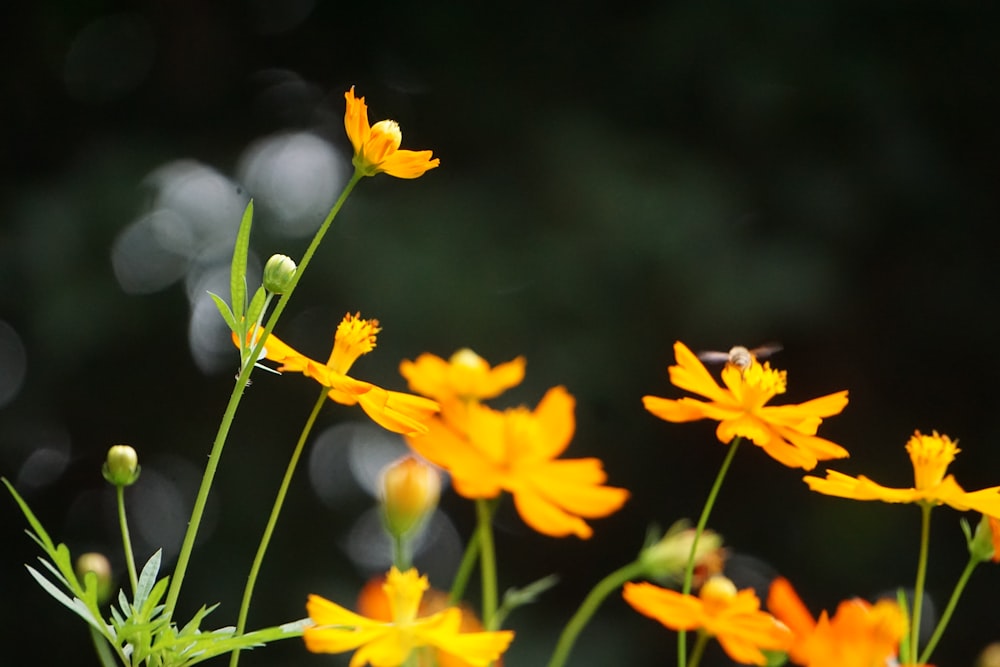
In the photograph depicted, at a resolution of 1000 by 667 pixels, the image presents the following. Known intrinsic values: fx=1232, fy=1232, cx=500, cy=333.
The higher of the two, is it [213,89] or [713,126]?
[713,126]

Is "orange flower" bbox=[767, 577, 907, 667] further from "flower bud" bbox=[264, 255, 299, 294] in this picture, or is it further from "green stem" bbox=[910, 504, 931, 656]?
"flower bud" bbox=[264, 255, 299, 294]

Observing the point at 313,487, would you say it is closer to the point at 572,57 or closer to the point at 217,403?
the point at 217,403

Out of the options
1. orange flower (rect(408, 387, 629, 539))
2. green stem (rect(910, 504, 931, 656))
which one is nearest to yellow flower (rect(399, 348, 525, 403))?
orange flower (rect(408, 387, 629, 539))

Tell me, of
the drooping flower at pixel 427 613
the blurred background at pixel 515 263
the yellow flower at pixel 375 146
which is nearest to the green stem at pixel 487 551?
the drooping flower at pixel 427 613

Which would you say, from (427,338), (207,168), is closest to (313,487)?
(427,338)

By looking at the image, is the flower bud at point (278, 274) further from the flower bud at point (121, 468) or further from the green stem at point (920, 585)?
the green stem at point (920, 585)

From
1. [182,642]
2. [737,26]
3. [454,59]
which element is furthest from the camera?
[454,59]
